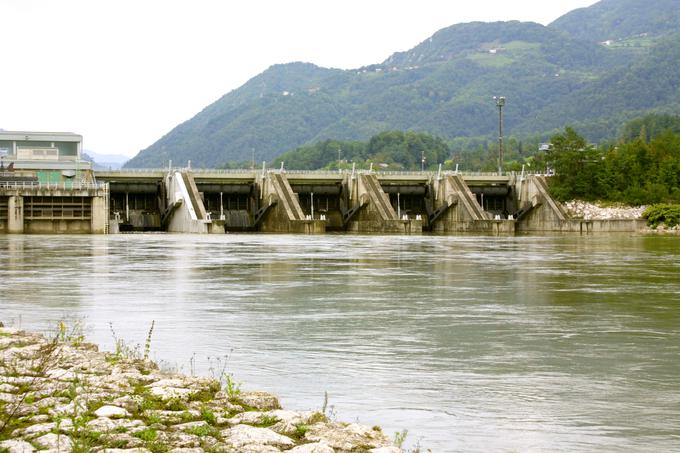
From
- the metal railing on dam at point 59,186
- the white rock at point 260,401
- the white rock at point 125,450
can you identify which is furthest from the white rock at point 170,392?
the metal railing on dam at point 59,186

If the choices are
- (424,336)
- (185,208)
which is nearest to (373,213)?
(185,208)

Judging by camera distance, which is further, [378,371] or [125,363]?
[378,371]

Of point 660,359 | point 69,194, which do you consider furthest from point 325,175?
point 660,359

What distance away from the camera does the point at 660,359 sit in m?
14.0

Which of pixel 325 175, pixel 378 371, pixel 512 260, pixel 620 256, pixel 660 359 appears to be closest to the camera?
pixel 378 371

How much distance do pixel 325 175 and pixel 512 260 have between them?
162 feet

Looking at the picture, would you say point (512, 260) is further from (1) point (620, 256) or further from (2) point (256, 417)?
(2) point (256, 417)

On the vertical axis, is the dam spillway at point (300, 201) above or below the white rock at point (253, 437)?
above

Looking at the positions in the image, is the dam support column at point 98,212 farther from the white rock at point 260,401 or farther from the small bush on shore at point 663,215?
the white rock at point 260,401

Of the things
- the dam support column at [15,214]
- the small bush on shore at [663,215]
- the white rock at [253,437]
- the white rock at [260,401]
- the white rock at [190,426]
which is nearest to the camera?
the white rock at [253,437]

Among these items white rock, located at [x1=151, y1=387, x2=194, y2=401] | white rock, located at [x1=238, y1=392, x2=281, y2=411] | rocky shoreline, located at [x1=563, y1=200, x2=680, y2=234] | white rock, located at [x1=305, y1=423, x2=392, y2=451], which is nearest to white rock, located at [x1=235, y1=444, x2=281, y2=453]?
white rock, located at [x1=305, y1=423, x2=392, y2=451]

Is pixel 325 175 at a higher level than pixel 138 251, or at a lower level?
higher

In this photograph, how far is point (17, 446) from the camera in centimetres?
738

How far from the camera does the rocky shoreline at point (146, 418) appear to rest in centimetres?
768
